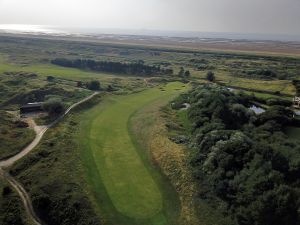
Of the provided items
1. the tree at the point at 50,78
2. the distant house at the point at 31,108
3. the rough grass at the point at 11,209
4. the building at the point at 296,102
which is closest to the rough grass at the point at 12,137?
the distant house at the point at 31,108

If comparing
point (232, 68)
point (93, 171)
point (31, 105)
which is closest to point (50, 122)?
point (31, 105)

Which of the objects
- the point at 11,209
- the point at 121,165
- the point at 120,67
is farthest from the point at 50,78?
the point at 11,209

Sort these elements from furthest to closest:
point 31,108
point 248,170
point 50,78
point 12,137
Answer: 1. point 50,78
2. point 31,108
3. point 12,137
4. point 248,170

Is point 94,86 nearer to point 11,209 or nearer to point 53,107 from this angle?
point 53,107

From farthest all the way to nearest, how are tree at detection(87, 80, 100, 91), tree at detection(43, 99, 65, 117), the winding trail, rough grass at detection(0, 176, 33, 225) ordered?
tree at detection(87, 80, 100, 91), tree at detection(43, 99, 65, 117), the winding trail, rough grass at detection(0, 176, 33, 225)

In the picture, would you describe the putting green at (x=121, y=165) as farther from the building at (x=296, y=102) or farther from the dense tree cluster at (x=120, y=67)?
the dense tree cluster at (x=120, y=67)

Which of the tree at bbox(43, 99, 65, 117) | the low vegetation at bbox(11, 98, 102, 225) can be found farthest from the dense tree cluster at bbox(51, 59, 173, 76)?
the low vegetation at bbox(11, 98, 102, 225)

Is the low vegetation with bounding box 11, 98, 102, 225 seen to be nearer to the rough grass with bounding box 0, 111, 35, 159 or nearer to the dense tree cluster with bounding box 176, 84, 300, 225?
the rough grass with bounding box 0, 111, 35, 159

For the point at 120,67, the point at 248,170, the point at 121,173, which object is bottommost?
the point at 121,173
